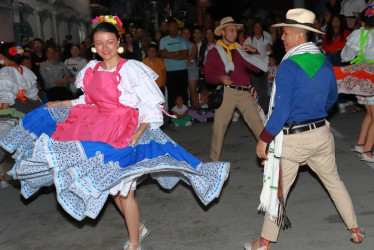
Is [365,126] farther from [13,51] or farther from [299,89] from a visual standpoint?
[13,51]

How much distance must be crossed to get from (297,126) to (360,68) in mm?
3008

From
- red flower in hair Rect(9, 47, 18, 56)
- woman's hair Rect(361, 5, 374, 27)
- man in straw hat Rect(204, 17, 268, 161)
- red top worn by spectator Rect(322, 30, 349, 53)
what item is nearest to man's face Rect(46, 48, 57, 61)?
red flower in hair Rect(9, 47, 18, 56)

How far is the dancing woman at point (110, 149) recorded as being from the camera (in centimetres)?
385

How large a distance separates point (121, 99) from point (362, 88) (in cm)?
345

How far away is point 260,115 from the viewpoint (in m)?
6.80

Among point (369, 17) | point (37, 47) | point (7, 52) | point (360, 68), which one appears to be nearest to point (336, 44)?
point (360, 68)

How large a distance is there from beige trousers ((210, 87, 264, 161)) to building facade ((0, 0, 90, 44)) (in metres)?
7.72

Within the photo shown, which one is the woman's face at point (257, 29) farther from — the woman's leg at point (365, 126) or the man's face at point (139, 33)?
the woman's leg at point (365, 126)

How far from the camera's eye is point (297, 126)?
3.90 metres

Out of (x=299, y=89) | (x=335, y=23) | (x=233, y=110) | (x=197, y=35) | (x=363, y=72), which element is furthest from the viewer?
(x=197, y=35)

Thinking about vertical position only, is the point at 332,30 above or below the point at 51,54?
above

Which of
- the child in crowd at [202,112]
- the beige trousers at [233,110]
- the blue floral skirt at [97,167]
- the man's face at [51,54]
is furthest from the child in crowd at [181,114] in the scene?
the blue floral skirt at [97,167]

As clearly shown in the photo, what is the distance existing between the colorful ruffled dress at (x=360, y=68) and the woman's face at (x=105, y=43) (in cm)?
347

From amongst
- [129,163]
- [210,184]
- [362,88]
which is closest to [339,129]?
[362,88]
